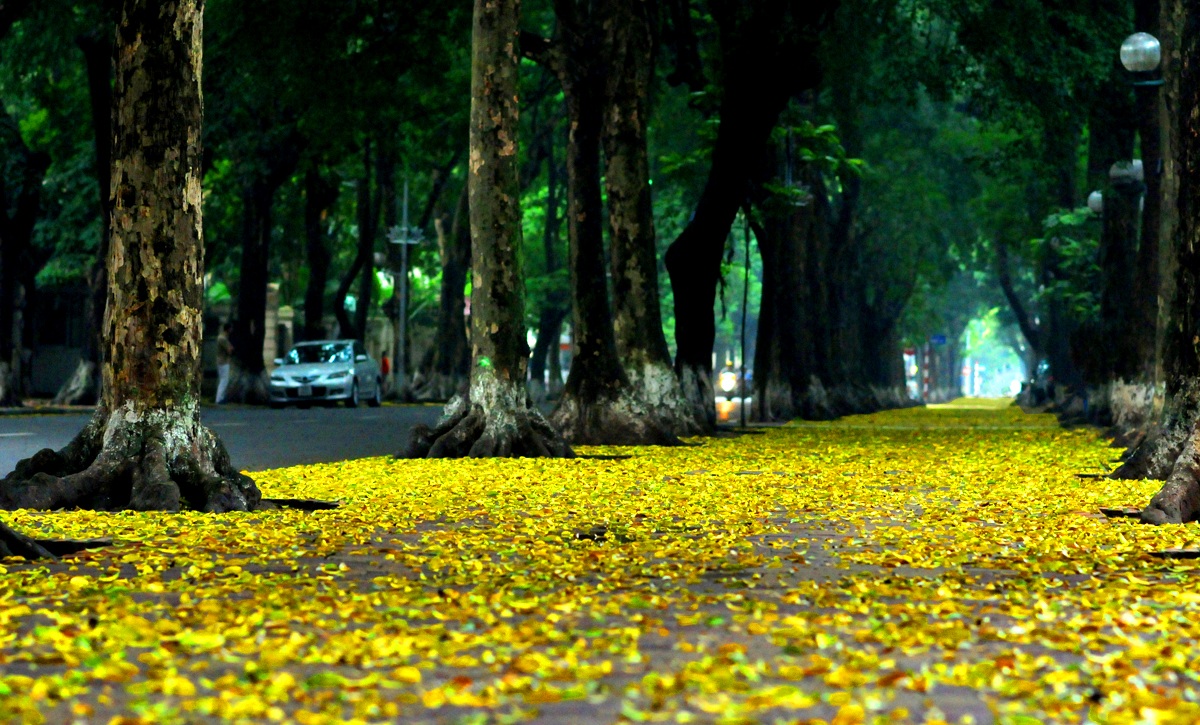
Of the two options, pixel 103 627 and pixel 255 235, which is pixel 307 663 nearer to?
pixel 103 627

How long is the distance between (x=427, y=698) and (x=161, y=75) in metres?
8.77

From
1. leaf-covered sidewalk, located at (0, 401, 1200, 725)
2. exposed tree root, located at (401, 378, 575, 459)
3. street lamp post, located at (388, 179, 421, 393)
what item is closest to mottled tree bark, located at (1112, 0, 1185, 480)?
leaf-covered sidewalk, located at (0, 401, 1200, 725)

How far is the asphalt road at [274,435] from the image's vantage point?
2114 cm

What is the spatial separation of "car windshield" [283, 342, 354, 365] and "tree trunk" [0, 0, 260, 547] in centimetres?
3280

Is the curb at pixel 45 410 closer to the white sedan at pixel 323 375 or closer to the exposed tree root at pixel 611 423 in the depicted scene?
the white sedan at pixel 323 375

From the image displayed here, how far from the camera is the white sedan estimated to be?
1774 inches

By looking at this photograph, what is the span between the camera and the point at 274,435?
2670cm

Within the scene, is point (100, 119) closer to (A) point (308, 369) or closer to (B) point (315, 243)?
(A) point (308, 369)

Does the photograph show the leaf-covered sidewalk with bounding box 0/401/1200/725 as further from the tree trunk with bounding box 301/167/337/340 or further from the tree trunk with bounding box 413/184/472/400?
the tree trunk with bounding box 413/184/472/400

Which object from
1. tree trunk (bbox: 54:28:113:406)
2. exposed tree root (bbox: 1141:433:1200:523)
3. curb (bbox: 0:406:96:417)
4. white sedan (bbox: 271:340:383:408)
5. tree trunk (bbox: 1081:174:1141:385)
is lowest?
exposed tree root (bbox: 1141:433:1200:523)

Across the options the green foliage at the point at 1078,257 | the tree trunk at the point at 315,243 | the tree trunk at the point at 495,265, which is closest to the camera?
the tree trunk at the point at 495,265

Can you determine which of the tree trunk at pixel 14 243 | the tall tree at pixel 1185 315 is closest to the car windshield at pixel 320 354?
the tree trunk at pixel 14 243

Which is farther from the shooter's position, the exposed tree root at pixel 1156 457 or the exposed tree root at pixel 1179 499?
the exposed tree root at pixel 1156 457

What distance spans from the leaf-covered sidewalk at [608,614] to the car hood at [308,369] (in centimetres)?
3061
